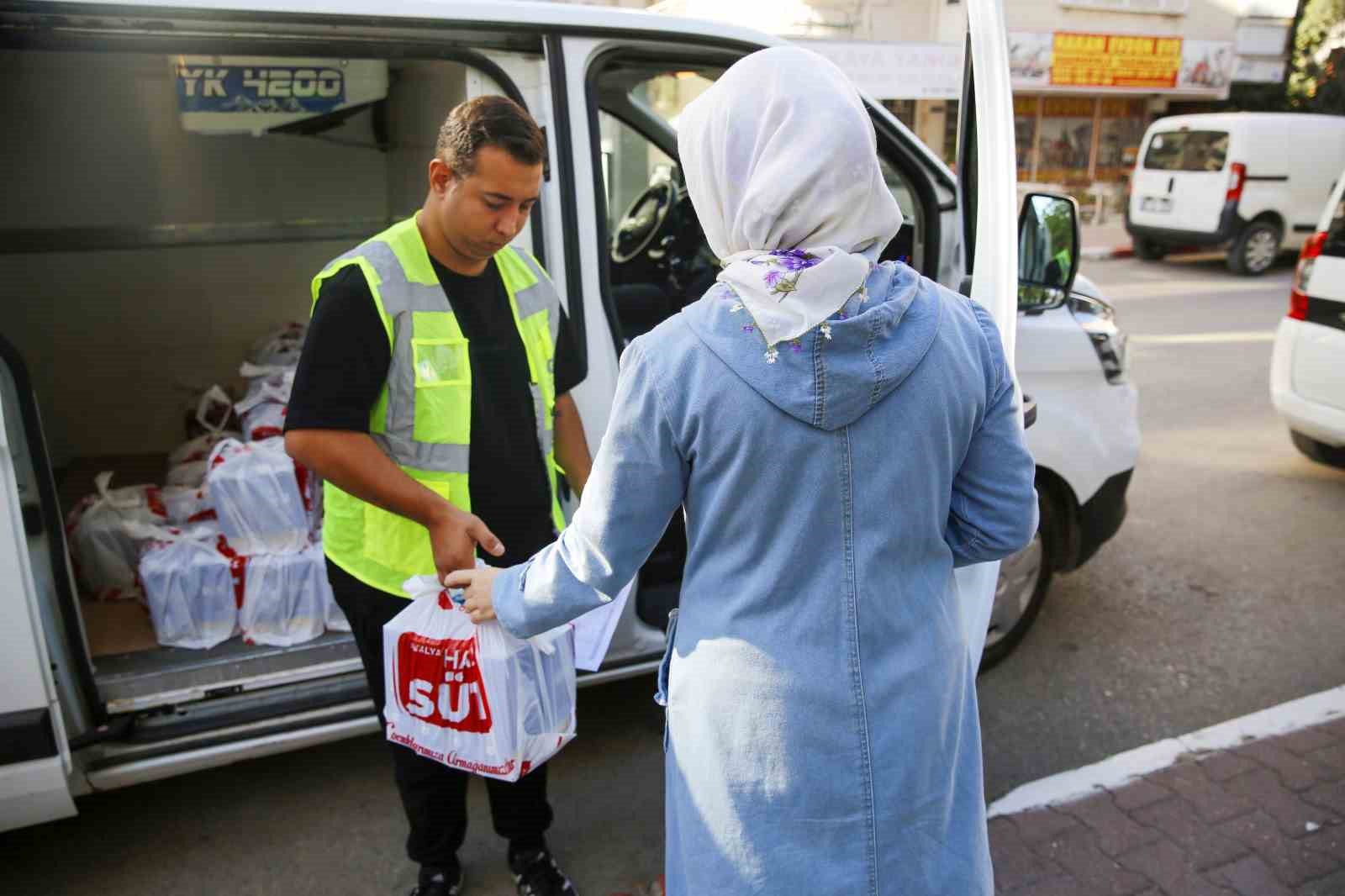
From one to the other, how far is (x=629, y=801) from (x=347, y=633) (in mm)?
952

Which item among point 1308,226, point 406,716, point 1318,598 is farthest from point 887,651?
point 1308,226

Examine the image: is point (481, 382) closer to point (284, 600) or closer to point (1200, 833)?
point (284, 600)

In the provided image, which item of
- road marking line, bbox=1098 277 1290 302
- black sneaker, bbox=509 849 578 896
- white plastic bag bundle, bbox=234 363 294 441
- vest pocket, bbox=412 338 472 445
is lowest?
road marking line, bbox=1098 277 1290 302

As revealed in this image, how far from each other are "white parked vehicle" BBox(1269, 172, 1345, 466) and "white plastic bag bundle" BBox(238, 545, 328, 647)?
4.61 meters

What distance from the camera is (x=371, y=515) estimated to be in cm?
209

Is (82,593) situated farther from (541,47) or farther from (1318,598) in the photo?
(1318,598)

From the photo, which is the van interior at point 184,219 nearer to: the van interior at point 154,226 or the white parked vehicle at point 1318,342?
the van interior at point 154,226

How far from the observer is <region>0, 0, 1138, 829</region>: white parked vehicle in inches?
88.0

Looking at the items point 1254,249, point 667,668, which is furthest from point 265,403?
point 1254,249

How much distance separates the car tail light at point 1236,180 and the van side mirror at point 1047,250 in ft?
37.2

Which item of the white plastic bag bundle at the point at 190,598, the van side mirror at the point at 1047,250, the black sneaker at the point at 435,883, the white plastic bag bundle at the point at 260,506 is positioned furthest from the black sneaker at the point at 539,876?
the van side mirror at the point at 1047,250

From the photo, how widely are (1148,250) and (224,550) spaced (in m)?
14.4

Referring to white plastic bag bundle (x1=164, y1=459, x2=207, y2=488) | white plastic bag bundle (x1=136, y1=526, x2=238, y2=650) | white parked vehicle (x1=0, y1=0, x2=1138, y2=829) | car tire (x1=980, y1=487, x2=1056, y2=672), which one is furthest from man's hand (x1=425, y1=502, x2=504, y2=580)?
white plastic bag bundle (x1=164, y1=459, x2=207, y2=488)

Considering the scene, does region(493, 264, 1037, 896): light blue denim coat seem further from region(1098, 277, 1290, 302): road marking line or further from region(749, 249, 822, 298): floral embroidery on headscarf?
region(1098, 277, 1290, 302): road marking line
